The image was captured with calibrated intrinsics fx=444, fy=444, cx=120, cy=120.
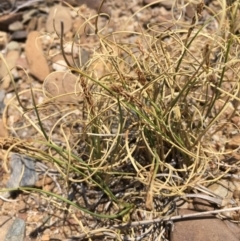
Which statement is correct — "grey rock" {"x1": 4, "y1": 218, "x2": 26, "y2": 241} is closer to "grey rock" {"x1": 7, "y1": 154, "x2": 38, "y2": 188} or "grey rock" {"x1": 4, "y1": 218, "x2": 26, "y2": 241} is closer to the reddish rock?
"grey rock" {"x1": 7, "y1": 154, "x2": 38, "y2": 188}

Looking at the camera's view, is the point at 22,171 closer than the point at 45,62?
Yes

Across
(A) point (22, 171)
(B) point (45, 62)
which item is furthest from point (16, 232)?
(B) point (45, 62)

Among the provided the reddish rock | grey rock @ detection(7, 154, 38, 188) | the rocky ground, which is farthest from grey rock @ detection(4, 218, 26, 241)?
the reddish rock

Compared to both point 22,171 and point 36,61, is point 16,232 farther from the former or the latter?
point 36,61

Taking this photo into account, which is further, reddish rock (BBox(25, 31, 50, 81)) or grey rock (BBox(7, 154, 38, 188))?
reddish rock (BBox(25, 31, 50, 81))

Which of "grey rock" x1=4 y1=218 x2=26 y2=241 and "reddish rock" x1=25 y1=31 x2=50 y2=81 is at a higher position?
"reddish rock" x1=25 y1=31 x2=50 y2=81

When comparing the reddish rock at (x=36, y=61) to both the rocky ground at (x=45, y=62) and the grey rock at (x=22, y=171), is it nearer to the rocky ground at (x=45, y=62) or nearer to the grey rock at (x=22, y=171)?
the rocky ground at (x=45, y=62)

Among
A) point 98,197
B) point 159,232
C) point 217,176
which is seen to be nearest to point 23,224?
point 98,197
